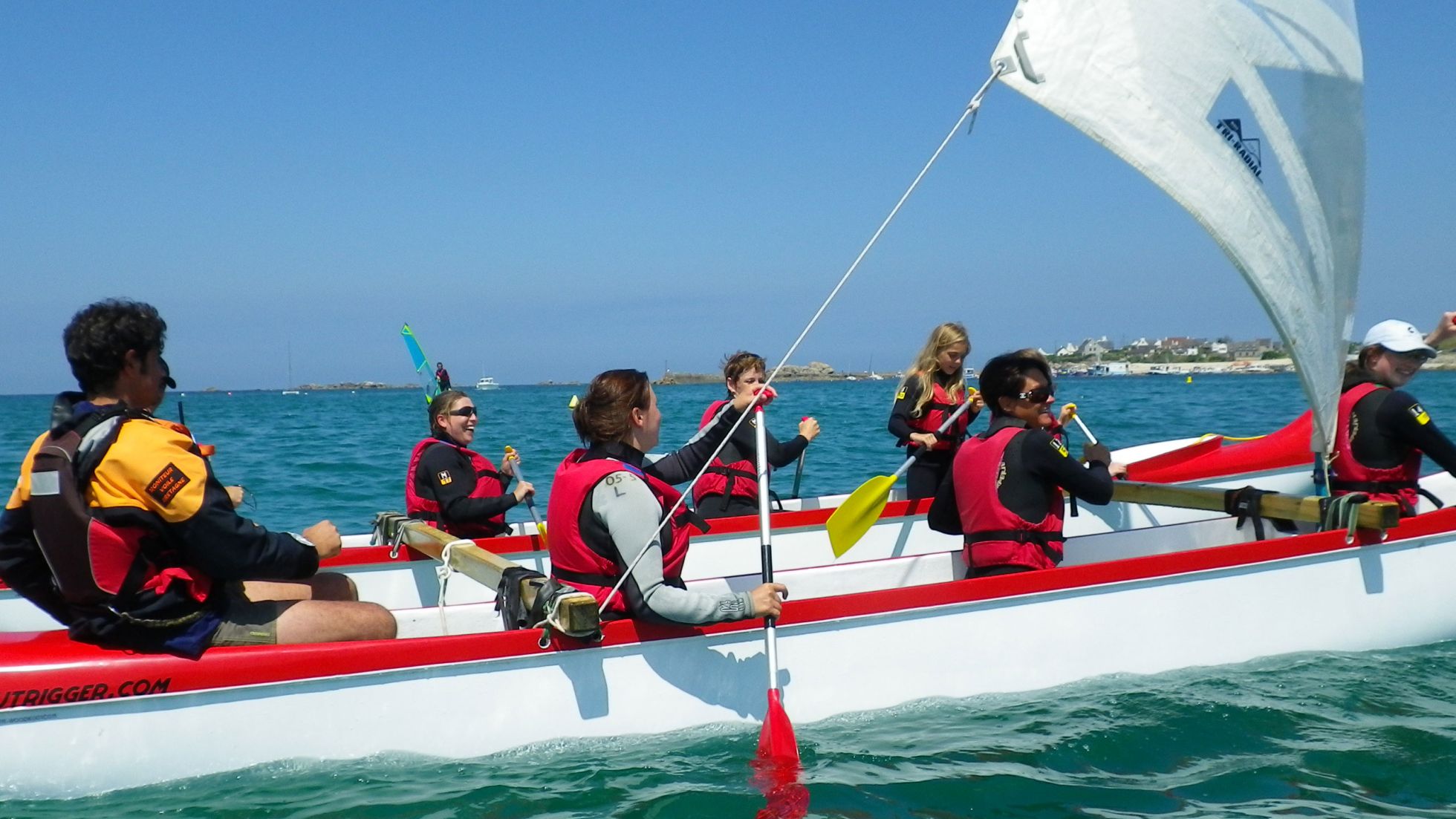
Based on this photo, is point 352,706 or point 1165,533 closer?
point 352,706

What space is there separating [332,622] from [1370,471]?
501 cm

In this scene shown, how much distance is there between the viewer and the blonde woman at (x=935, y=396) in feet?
24.0

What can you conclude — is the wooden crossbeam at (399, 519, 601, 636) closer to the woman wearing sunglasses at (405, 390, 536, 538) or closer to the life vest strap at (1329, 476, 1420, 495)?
the woman wearing sunglasses at (405, 390, 536, 538)

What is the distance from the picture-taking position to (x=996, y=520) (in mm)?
4688

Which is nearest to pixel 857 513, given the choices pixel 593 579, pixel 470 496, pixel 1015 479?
pixel 1015 479

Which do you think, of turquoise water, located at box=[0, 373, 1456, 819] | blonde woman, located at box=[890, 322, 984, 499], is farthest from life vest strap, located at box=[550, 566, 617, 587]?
blonde woman, located at box=[890, 322, 984, 499]

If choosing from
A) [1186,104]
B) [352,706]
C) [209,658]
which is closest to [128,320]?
[209,658]

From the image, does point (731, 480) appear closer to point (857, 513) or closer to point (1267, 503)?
point (857, 513)

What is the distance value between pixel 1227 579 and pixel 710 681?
2392mm

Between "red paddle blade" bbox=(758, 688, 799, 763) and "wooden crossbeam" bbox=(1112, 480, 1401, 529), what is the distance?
1.86m

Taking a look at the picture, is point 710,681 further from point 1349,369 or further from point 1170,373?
point 1170,373

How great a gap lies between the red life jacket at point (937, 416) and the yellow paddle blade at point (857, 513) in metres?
2.10

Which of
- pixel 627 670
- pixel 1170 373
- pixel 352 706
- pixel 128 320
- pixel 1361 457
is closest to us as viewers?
pixel 128 320

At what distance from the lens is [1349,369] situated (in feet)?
19.1
